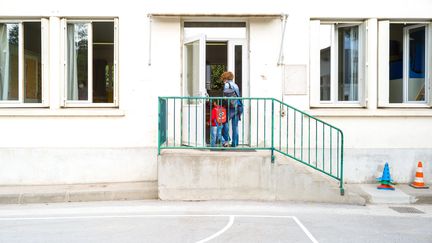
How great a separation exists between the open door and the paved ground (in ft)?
5.71

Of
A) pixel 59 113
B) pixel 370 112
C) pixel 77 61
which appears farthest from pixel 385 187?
pixel 77 61

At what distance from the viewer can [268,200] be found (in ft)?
29.0

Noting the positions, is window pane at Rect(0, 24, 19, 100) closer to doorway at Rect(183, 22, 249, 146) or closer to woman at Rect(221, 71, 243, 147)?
doorway at Rect(183, 22, 249, 146)

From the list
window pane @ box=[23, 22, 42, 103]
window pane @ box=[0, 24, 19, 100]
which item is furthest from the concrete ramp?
window pane @ box=[0, 24, 19, 100]

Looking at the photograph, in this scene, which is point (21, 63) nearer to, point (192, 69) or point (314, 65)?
point (192, 69)

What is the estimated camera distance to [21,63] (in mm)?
10297

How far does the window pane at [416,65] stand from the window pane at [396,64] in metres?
0.20

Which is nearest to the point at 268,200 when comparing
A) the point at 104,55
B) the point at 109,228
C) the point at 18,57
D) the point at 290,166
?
the point at 290,166

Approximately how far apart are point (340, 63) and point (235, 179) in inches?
153

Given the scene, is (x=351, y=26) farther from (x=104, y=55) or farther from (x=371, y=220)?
(x=104, y=55)

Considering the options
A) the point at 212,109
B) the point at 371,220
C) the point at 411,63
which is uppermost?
the point at 411,63

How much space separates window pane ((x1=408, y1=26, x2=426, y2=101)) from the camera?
34.8ft

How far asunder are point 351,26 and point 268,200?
4.53 metres

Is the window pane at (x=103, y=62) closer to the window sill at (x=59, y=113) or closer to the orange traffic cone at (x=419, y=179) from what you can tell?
the window sill at (x=59, y=113)
